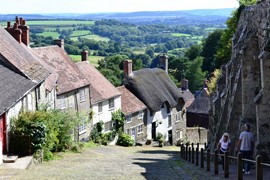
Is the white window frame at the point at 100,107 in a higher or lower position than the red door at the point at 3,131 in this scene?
higher

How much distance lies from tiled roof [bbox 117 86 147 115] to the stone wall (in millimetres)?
19557

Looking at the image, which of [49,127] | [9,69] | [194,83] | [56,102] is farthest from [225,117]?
[194,83]

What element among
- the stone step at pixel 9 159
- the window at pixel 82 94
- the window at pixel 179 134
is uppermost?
the window at pixel 82 94

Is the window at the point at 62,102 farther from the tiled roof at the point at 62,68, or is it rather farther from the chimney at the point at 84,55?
the chimney at the point at 84,55

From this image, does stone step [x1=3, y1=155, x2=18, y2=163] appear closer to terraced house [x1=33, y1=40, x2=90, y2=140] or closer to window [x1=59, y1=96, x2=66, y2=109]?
terraced house [x1=33, y1=40, x2=90, y2=140]

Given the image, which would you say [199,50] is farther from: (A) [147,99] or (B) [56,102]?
(B) [56,102]

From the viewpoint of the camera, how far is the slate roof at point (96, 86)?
140ft

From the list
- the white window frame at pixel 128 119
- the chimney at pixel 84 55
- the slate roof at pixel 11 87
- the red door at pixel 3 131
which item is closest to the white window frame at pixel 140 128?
A: the white window frame at pixel 128 119

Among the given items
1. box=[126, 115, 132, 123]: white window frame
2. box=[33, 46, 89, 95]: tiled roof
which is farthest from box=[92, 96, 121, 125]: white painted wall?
box=[33, 46, 89, 95]: tiled roof

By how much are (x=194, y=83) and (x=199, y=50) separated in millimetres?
12098

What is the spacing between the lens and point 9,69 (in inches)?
963

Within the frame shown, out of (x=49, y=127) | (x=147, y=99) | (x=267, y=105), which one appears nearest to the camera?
(x=267, y=105)

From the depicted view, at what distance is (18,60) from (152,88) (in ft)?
82.7

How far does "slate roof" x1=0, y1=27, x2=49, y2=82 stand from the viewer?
24688 millimetres
